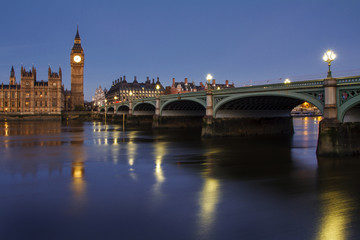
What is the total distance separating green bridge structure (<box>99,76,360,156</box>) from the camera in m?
21.7

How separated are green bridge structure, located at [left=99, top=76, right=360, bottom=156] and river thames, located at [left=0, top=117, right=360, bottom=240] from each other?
253cm

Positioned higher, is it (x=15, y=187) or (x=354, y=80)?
(x=354, y=80)

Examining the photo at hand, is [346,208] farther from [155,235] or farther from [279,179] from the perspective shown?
[155,235]

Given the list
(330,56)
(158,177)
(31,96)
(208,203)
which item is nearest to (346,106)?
(330,56)

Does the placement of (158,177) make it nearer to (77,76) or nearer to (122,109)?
(122,109)

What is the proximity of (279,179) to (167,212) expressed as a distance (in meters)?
7.98

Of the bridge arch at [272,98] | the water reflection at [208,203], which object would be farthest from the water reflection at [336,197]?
the bridge arch at [272,98]

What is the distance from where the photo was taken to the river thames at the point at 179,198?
32.1 feet

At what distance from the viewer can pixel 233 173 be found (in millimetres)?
18375

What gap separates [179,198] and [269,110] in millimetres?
31982

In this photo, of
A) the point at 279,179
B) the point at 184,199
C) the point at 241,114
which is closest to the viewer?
the point at 184,199

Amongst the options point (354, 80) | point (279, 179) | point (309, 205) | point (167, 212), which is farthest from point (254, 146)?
point (167, 212)

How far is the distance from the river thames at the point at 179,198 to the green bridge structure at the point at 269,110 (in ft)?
8.30

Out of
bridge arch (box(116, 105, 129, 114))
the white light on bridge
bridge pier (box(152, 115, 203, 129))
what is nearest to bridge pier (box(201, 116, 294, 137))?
the white light on bridge
